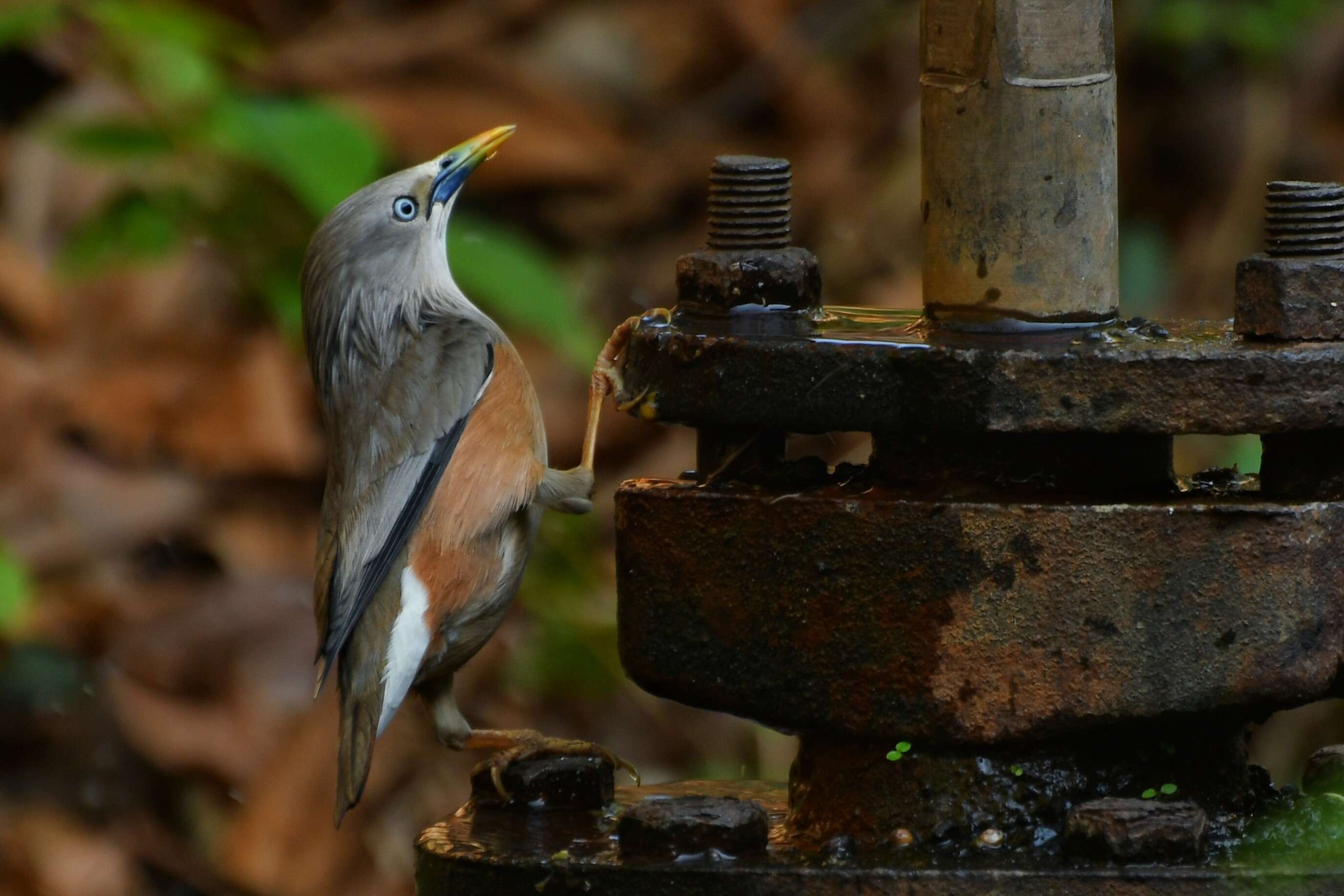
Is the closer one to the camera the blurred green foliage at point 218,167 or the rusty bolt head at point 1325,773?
the rusty bolt head at point 1325,773

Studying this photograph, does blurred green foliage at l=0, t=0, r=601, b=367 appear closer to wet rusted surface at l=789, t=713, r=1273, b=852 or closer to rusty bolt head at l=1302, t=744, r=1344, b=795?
wet rusted surface at l=789, t=713, r=1273, b=852

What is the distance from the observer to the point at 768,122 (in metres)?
8.78

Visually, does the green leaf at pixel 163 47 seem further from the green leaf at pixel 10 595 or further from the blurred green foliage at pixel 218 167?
the green leaf at pixel 10 595

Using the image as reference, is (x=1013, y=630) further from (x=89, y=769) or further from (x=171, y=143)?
(x=89, y=769)

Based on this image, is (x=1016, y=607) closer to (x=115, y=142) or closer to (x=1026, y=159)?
(x=1026, y=159)

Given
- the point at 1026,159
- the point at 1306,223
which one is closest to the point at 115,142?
the point at 1026,159

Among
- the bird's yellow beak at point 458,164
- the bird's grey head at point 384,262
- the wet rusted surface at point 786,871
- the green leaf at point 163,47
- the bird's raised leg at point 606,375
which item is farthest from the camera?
the green leaf at point 163,47

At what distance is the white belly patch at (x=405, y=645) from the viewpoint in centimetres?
399

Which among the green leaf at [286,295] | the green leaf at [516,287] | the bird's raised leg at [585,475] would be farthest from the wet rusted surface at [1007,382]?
the green leaf at [516,287]

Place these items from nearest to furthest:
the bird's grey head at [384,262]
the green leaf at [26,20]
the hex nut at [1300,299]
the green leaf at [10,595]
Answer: the hex nut at [1300,299]
the bird's grey head at [384,262]
the green leaf at [10,595]
the green leaf at [26,20]

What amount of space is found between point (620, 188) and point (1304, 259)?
19.7 feet

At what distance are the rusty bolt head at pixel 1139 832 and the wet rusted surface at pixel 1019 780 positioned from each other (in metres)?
0.13

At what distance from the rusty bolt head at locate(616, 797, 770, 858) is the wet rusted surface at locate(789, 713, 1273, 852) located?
17 centimetres

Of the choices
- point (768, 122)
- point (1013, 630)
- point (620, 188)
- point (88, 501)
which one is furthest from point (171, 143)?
point (1013, 630)
